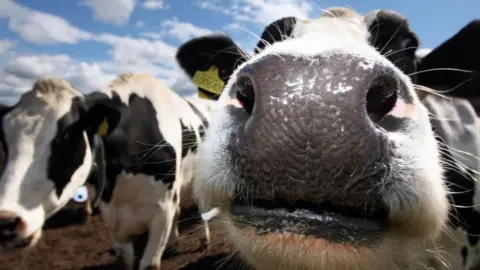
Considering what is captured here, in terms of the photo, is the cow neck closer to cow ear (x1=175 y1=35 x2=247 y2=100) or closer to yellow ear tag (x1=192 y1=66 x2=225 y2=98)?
cow ear (x1=175 y1=35 x2=247 y2=100)

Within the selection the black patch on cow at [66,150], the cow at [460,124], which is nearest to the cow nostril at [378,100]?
the cow at [460,124]

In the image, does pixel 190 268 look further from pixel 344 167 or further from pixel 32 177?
pixel 344 167

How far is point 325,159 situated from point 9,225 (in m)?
3.88

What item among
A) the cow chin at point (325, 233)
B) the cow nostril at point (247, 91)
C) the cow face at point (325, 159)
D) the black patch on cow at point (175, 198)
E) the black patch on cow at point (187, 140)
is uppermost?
the black patch on cow at point (187, 140)

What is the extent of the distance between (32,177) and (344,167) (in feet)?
13.0

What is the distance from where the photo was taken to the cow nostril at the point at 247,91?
138 cm

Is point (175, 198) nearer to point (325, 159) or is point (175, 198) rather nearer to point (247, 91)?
point (247, 91)

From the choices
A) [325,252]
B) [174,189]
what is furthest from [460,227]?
[174,189]

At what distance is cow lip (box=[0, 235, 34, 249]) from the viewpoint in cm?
427

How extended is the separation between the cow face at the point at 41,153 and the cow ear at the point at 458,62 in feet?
11.7

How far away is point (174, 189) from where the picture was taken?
601 cm

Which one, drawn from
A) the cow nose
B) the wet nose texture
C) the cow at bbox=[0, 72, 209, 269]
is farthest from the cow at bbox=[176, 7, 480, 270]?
the cow nose

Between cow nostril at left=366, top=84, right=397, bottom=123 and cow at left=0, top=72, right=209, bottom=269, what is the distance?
9.99 feet

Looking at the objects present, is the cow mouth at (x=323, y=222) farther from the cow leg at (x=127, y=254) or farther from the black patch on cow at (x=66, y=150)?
the cow leg at (x=127, y=254)
